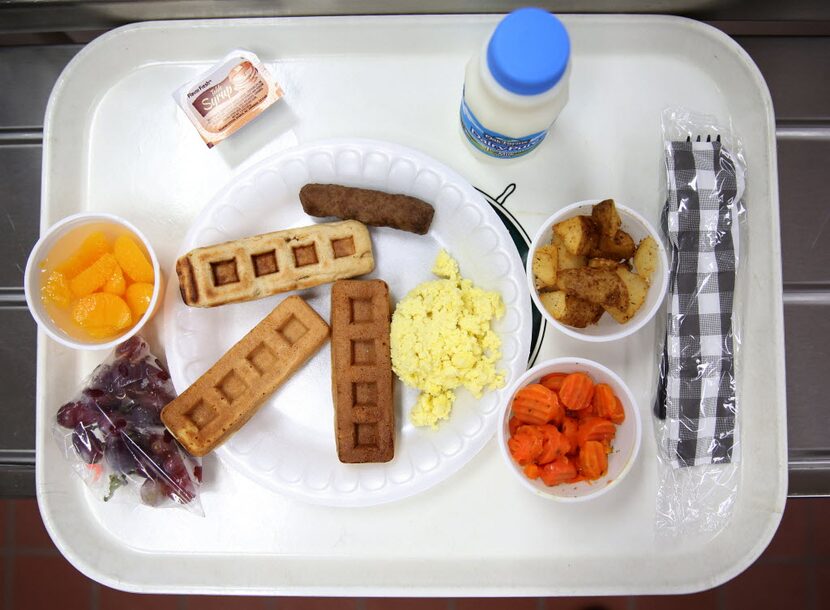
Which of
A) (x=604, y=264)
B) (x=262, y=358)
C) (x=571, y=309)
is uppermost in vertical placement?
(x=604, y=264)

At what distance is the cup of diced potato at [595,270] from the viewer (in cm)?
130

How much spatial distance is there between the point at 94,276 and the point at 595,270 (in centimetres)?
107

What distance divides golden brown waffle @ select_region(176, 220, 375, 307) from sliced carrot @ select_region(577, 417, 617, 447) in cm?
58

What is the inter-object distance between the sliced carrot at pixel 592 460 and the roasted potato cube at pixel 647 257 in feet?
1.23

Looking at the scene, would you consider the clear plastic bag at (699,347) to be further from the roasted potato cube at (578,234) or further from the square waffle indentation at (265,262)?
the square waffle indentation at (265,262)

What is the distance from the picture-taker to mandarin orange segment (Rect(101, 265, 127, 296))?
1.34m

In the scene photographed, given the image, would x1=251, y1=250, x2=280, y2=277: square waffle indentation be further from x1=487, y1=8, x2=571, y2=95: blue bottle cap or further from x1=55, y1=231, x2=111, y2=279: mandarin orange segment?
x1=487, y1=8, x2=571, y2=95: blue bottle cap

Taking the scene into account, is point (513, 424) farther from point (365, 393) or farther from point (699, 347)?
point (699, 347)

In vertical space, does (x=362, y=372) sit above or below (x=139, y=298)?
below

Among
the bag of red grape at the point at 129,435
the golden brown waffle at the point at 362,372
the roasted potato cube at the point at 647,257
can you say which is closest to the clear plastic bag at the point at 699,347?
the roasted potato cube at the point at 647,257

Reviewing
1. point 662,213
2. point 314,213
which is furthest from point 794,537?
point 314,213

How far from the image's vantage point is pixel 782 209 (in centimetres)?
161

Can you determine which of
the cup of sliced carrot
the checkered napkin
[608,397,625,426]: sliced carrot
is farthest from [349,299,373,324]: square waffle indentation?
the checkered napkin

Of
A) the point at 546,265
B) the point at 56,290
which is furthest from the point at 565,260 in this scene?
the point at 56,290
